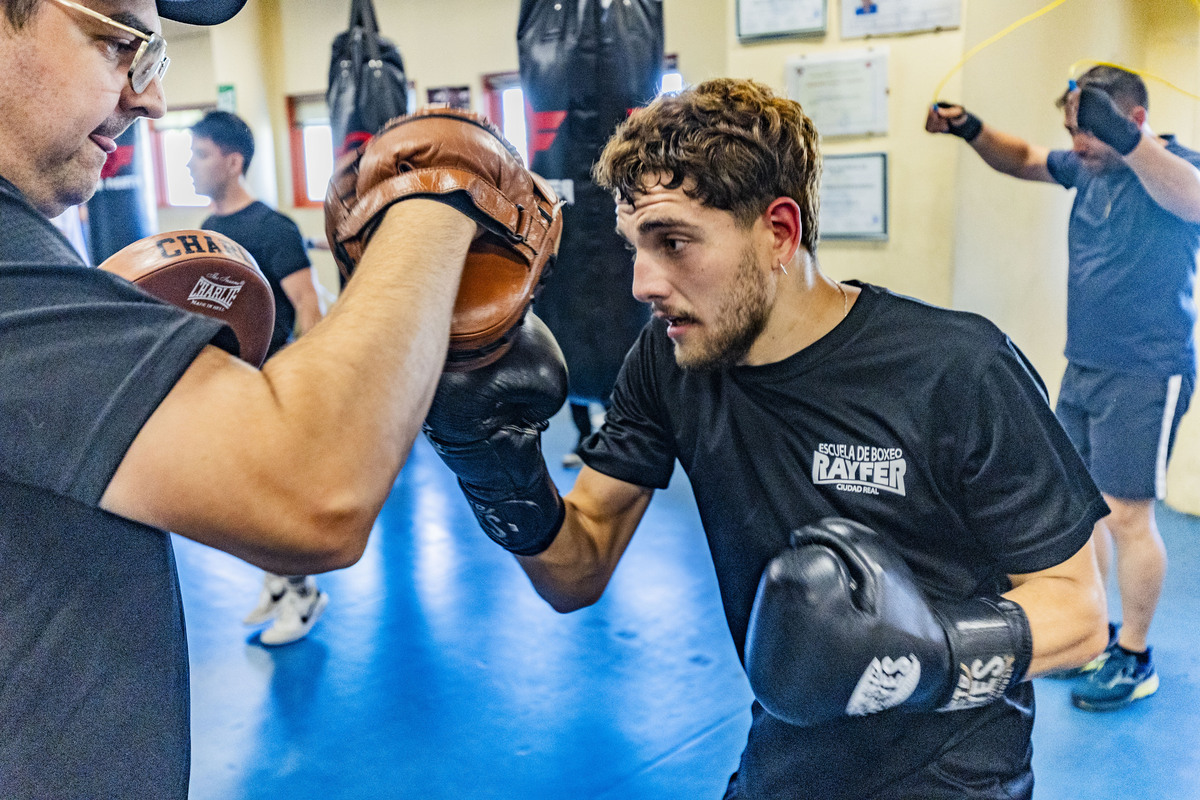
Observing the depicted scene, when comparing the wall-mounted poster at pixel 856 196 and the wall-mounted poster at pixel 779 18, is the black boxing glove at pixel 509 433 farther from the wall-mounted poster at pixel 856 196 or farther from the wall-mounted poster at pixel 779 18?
the wall-mounted poster at pixel 779 18

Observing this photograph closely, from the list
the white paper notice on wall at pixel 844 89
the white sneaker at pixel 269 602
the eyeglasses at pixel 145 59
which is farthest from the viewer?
the white paper notice on wall at pixel 844 89

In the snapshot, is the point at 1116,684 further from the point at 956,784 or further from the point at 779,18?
the point at 779,18

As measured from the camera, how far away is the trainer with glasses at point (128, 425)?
685 mm

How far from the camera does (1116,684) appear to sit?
2.65m

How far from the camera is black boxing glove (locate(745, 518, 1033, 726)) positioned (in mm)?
1147

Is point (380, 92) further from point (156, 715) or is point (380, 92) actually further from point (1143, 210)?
point (156, 715)

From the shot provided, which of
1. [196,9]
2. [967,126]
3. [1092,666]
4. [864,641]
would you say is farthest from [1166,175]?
[196,9]

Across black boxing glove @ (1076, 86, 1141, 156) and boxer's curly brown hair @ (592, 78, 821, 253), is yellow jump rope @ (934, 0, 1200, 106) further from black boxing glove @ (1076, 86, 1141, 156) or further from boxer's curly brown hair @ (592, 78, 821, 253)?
boxer's curly brown hair @ (592, 78, 821, 253)

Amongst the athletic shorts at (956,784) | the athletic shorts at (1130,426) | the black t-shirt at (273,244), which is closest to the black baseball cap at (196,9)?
the athletic shorts at (956,784)

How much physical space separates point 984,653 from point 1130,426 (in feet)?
6.34

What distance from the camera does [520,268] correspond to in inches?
43.4

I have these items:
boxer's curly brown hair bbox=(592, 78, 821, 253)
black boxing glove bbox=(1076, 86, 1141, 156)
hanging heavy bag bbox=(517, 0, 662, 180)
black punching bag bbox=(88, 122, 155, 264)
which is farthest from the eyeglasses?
black punching bag bbox=(88, 122, 155, 264)

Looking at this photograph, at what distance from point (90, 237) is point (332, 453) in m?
4.59

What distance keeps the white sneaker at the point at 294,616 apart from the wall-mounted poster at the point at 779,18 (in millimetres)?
3218
